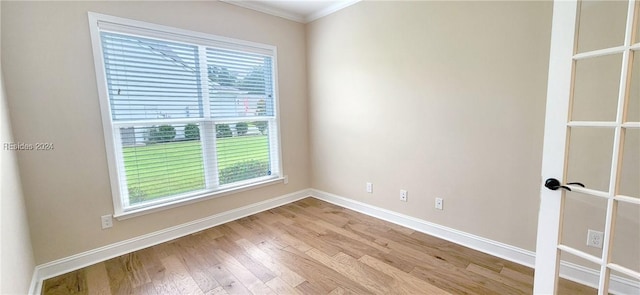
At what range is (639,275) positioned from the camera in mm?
1001

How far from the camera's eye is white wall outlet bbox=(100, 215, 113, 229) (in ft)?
7.45

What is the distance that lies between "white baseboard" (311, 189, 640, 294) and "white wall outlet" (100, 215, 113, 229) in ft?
7.80

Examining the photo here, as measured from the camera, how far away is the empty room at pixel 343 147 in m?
1.63

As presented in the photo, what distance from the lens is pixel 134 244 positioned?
7.96 feet

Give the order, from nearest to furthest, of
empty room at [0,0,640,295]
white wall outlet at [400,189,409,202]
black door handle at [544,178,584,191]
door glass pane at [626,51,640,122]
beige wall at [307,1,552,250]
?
black door handle at [544,178,584,191]
door glass pane at [626,51,640,122]
empty room at [0,0,640,295]
beige wall at [307,1,552,250]
white wall outlet at [400,189,409,202]

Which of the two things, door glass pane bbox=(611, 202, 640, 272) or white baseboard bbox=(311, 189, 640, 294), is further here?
white baseboard bbox=(311, 189, 640, 294)

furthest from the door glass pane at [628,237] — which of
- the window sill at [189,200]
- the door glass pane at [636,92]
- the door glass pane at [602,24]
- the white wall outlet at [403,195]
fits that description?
the window sill at [189,200]

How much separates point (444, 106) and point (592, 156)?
3.36ft

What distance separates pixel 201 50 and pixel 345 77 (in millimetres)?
1622

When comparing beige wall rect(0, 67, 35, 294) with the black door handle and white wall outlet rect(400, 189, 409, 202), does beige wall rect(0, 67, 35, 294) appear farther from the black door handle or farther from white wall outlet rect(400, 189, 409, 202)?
white wall outlet rect(400, 189, 409, 202)

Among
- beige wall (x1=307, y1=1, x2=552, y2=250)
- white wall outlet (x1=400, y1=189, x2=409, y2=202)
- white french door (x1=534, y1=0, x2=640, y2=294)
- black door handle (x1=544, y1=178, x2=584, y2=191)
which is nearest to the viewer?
white french door (x1=534, y1=0, x2=640, y2=294)

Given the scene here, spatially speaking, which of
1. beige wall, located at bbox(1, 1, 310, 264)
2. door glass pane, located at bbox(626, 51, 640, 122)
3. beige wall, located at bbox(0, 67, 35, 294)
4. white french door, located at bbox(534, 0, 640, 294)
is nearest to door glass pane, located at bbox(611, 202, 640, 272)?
white french door, located at bbox(534, 0, 640, 294)

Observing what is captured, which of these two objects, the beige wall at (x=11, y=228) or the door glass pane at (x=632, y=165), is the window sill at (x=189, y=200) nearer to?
the beige wall at (x=11, y=228)

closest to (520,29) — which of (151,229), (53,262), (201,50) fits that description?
(201,50)
